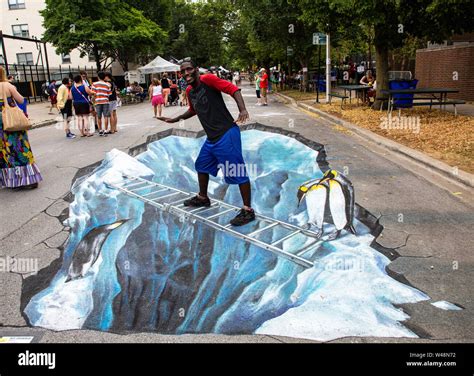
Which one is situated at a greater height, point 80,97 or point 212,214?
point 80,97

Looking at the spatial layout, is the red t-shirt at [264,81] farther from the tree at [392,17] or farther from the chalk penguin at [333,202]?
the chalk penguin at [333,202]

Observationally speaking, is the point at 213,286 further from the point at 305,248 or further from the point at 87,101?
the point at 87,101

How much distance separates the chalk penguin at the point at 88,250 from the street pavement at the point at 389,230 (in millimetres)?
250

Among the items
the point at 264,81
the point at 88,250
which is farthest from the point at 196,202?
the point at 264,81

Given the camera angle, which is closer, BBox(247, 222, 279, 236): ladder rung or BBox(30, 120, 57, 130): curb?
BBox(247, 222, 279, 236): ladder rung

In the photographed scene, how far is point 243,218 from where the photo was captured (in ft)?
16.5

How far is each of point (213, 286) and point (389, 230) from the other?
2.38m

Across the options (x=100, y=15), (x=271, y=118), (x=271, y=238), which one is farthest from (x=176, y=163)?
(x=100, y=15)

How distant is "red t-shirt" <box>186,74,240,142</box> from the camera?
494cm

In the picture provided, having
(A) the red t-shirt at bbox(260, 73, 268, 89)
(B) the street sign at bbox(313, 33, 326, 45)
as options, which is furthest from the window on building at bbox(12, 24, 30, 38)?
(B) the street sign at bbox(313, 33, 326, 45)

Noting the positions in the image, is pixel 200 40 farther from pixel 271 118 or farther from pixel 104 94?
pixel 104 94

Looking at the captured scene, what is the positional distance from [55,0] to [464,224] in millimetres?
28639

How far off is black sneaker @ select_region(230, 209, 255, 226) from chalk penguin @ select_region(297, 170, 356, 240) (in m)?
0.65

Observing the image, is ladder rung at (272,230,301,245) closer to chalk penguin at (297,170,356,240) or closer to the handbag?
chalk penguin at (297,170,356,240)
